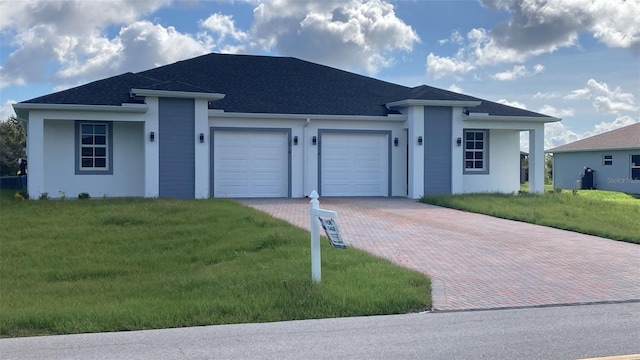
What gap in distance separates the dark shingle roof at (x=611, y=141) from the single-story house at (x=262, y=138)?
12.7 m

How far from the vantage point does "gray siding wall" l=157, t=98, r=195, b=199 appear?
67.5 ft

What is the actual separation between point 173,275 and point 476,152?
16.9 m

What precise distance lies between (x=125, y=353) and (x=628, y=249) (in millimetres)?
10509

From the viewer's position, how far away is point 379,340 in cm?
672

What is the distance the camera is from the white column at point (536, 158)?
24.3m

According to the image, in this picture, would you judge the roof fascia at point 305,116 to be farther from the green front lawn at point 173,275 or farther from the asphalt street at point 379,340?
the asphalt street at point 379,340

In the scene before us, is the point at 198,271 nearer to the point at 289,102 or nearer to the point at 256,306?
the point at 256,306

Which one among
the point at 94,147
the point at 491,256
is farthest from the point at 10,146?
the point at 491,256

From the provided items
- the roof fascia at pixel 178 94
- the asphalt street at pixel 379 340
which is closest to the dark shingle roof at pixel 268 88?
the roof fascia at pixel 178 94

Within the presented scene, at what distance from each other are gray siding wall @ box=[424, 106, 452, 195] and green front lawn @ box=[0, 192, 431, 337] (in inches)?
344

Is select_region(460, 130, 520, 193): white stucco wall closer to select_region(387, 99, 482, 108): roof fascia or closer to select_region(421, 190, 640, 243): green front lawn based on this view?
select_region(421, 190, 640, 243): green front lawn

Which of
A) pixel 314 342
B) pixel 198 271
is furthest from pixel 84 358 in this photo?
pixel 198 271

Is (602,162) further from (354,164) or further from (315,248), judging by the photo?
(315,248)

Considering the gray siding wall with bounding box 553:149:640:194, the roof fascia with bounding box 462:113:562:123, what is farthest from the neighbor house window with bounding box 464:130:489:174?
the gray siding wall with bounding box 553:149:640:194
